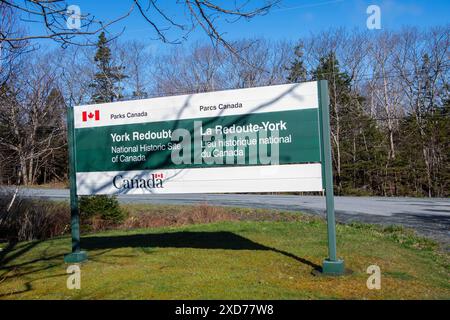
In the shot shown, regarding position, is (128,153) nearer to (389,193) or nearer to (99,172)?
(99,172)

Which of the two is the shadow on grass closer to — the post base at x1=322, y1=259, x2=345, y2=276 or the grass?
the grass

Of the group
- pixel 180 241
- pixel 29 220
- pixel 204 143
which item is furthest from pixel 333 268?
pixel 29 220

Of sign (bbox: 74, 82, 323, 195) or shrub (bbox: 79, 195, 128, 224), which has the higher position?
sign (bbox: 74, 82, 323, 195)

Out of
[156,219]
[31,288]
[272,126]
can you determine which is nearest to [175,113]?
[272,126]

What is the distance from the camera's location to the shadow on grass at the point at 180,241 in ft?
26.2

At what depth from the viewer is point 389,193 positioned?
32.6 metres

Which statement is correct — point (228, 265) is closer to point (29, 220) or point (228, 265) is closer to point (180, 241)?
point (180, 241)

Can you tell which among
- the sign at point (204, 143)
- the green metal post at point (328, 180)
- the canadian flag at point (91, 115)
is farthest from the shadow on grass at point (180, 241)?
the canadian flag at point (91, 115)

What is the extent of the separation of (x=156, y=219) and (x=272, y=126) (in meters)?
8.86

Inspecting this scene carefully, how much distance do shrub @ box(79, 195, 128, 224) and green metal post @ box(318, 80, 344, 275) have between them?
1006 cm

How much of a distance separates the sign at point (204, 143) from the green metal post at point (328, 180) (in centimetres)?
10

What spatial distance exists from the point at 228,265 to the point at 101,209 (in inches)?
369

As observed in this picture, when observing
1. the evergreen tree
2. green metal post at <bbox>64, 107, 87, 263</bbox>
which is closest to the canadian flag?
green metal post at <bbox>64, 107, 87, 263</bbox>

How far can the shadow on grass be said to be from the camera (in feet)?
26.2
